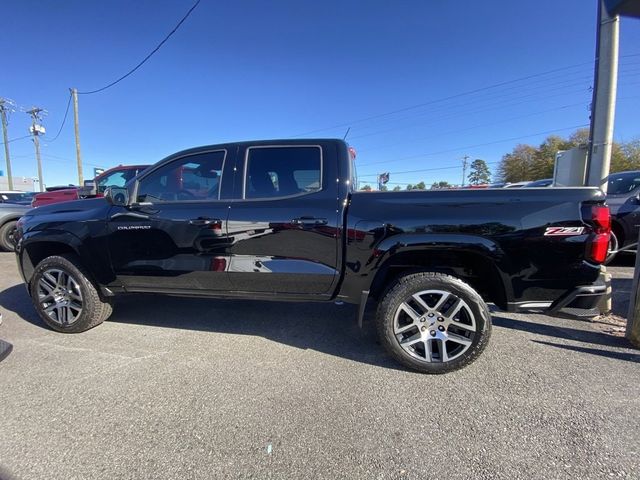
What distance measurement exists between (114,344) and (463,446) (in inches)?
127

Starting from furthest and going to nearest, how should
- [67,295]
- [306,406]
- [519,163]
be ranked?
[519,163] < [67,295] < [306,406]

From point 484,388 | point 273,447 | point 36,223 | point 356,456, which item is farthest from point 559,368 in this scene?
point 36,223

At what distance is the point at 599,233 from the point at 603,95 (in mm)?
2743

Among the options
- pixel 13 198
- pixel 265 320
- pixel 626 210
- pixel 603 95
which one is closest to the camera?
pixel 265 320

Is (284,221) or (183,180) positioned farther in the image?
(183,180)

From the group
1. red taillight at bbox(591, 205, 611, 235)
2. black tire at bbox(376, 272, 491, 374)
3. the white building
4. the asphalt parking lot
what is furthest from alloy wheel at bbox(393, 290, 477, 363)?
the white building

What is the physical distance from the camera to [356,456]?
187 centimetres

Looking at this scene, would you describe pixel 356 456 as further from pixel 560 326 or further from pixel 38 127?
pixel 38 127

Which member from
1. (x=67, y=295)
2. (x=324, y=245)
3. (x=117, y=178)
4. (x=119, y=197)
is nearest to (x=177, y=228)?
(x=119, y=197)

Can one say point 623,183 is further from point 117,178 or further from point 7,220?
point 7,220

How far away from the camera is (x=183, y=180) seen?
3.32m

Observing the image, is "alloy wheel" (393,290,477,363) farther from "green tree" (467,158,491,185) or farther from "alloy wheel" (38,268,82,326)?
"green tree" (467,158,491,185)

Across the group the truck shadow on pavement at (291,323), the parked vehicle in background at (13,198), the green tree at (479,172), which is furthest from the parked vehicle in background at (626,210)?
the green tree at (479,172)

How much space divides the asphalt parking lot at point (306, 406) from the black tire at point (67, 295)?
16 cm
